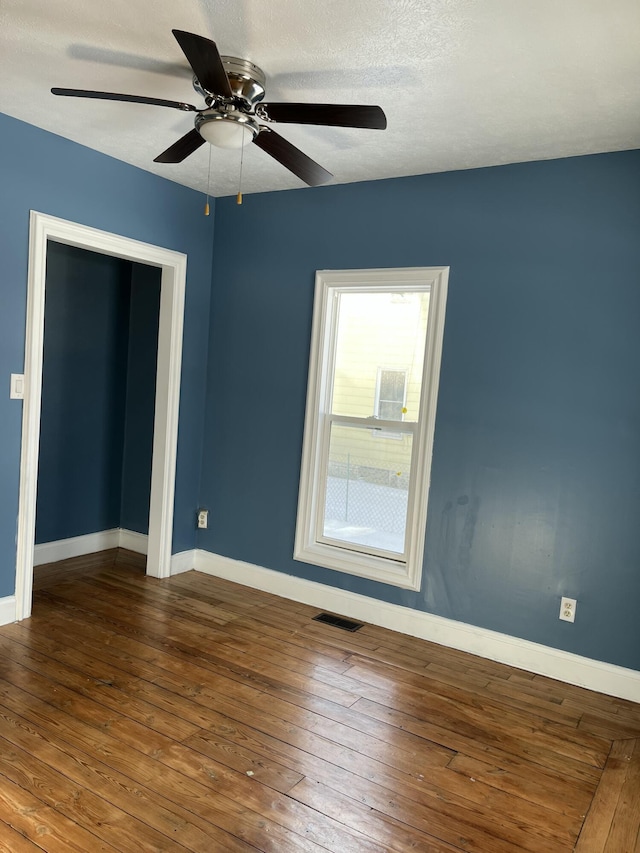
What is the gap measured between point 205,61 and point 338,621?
2.98 meters

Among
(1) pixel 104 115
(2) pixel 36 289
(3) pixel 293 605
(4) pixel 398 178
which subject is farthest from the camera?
(3) pixel 293 605

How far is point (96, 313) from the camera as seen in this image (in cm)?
473

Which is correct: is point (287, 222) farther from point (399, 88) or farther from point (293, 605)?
point (293, 605)

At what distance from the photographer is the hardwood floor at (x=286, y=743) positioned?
2.06 metres

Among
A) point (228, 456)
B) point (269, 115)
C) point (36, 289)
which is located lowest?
point (228, 456)

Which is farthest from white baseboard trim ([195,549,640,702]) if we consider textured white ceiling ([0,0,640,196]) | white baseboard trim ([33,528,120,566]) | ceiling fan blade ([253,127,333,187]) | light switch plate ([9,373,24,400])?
textured white ceiling ([0,0,640,196])

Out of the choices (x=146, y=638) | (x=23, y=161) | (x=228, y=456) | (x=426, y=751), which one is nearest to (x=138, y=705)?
(x=146, y=638)

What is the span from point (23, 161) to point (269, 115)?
1666mm

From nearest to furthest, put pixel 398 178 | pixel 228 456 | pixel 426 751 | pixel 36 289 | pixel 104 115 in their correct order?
1. pixel 426 751
2. pixel 104 115
3. pixel 36 289
4. pixel 398 178
5. pixel 228 456

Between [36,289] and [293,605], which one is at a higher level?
[36,289]

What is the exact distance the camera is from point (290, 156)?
2.63m

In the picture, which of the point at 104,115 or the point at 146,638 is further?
the point at 146,638

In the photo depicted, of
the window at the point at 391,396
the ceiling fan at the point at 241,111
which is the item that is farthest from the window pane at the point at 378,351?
the ceiling fan at the point at 241,111

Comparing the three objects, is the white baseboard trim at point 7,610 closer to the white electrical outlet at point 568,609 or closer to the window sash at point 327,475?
the window sash at point 327,475
